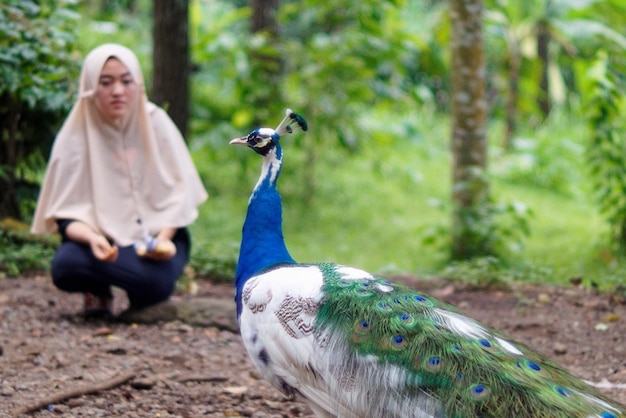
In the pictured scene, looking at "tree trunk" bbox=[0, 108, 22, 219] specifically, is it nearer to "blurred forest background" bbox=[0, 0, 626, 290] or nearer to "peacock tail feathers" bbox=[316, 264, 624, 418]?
"blurred forest background" bbox=[0, 0, 626, 290]

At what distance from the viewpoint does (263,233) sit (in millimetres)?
3662

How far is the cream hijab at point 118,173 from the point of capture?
4.98m

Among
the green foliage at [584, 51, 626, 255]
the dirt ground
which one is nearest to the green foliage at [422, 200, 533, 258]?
the green foliage at [584, 51, 626, 255]

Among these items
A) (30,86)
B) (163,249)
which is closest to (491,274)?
(163,249)

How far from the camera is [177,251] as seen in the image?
5.18 metres

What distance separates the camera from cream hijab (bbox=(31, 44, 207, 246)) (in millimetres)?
4977

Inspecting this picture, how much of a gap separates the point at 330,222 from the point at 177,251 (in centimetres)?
477

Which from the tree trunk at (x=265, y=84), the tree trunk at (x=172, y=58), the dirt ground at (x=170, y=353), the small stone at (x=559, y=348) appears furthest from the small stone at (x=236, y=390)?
the tree trunk at (x=265, y=84)

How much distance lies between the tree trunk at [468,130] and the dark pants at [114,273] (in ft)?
10.5

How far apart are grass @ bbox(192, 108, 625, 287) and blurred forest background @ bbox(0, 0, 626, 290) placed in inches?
1.4

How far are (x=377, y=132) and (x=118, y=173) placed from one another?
656 cm

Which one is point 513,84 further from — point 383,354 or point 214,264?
point 383,354

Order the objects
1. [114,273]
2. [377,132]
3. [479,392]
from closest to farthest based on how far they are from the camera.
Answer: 1. [479,392]
2. [114,273]
3. [377,132]

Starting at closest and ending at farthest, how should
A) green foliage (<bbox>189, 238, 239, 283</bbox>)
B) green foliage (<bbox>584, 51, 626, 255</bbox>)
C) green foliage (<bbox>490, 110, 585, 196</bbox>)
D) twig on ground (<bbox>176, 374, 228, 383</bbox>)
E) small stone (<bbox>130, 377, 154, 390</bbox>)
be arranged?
small stone (<bbox>130, 377, 154, 390</bbox>), twig on ground (<bbox>176, 374, 228, 383</bbox>), green foliage (<bbox>189, 238, 239, 283</bbox>), green foliage (<bbox>584, 51, 626, 255</bbox>), green foliage (<bbox>490, 110, 585, 196</bbox>)
